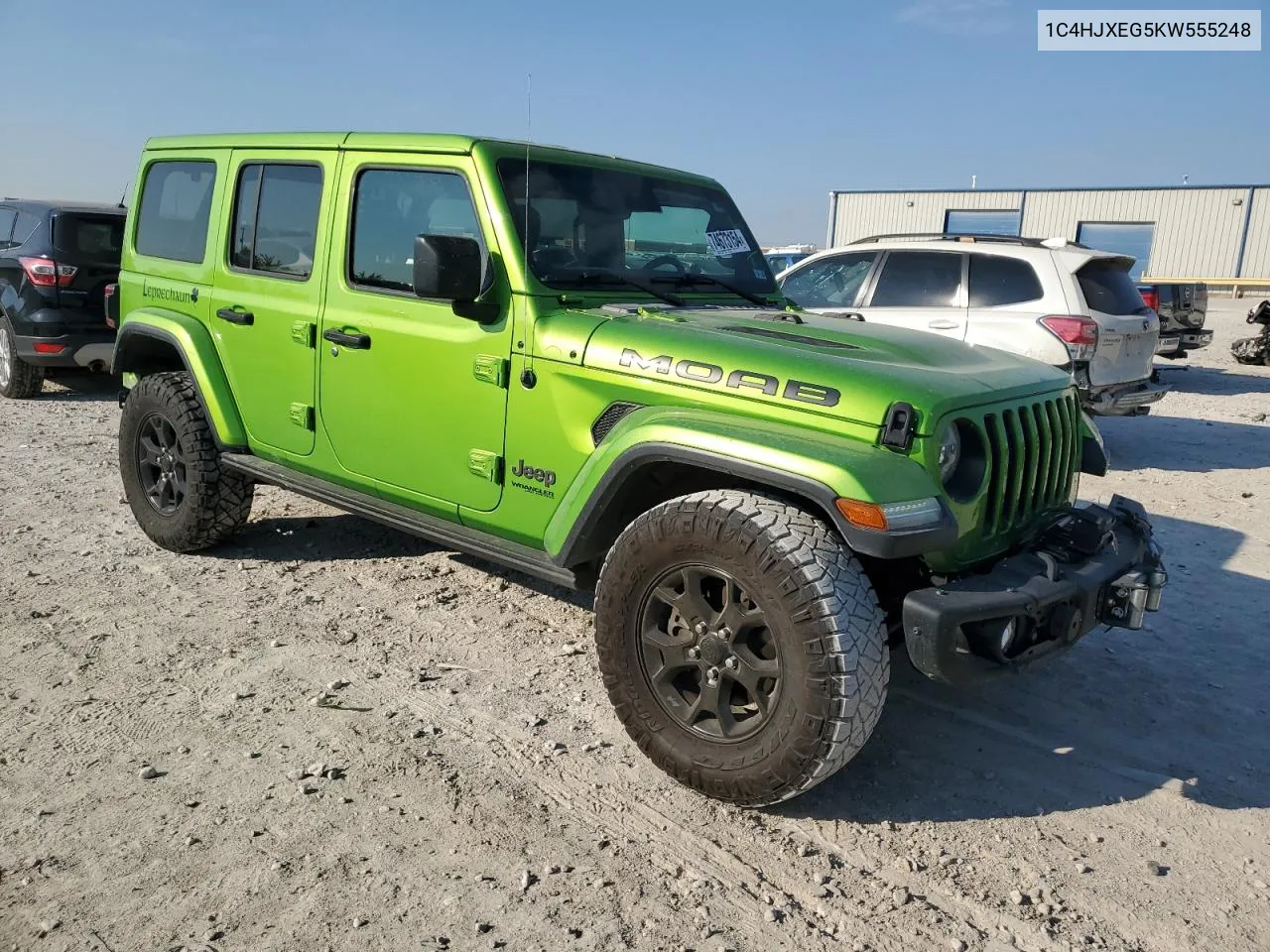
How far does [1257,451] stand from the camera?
874cm

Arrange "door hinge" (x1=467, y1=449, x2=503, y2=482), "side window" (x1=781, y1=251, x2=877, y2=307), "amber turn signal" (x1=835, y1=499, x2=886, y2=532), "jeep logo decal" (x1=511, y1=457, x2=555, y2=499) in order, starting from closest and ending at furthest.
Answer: "amber turn signal" (x1=835, y1=499, x2=886, y2=532)
"jeep logo decal" (x1=511, y1=457, x2=555, y2=499)
"door hinge" (x1=467, y1=449, x2=503, y2=482)
"side window" (x1=781, y1=251, x2=877, y2=307)

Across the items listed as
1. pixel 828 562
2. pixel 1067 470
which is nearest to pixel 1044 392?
pixel 1067 470

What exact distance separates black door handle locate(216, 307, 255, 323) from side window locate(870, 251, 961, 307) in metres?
5.50

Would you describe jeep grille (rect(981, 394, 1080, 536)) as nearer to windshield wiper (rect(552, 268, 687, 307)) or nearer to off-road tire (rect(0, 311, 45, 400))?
windshield wiper (rect(552, 268, 687, 307))

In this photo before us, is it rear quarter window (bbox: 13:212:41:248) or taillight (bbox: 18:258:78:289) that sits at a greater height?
rear quarter window (bbox: 13:212:41:248)

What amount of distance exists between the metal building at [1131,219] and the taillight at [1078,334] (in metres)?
26.7

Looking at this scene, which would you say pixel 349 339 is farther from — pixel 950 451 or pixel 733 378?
pixel 950 451

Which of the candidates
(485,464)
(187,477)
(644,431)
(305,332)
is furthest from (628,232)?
(187,477)

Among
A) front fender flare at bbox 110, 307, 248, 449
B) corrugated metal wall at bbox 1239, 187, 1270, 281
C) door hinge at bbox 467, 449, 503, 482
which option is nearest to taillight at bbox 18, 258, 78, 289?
front fender flare at bbox 110, 307, 248, 449

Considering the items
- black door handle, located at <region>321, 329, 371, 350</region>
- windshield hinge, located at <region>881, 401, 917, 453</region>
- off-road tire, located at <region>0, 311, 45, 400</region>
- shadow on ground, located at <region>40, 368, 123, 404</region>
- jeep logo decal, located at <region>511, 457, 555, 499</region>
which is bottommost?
shadow on ground, located at <region>40, 368, 123, 404</region>

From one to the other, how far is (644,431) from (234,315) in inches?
97.5

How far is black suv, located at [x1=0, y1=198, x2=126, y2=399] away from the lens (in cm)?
877

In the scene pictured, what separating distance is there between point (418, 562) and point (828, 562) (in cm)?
290

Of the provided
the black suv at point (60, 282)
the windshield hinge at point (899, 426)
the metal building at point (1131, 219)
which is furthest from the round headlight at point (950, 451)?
the metal building at point (1131, 219)
